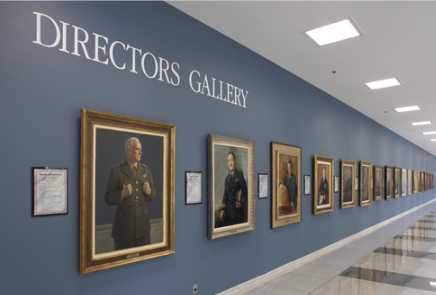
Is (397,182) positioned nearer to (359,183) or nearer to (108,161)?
(359,183)

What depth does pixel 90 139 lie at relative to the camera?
269 centimetres

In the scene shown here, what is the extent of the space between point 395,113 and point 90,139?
9.19 m

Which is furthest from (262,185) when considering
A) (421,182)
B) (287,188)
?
(421,182)

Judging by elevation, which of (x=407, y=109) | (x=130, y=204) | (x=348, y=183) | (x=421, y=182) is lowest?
(x=421, y=182)

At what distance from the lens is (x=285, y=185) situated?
547 cm

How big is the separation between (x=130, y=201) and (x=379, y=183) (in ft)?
32.0

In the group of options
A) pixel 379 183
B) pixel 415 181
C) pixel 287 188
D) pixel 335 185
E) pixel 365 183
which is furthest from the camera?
pixel 415 181

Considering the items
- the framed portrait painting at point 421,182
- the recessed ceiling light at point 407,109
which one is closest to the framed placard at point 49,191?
the recessed ceiling light at point 407,109

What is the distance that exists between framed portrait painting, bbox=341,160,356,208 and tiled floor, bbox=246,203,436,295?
3.32 ft

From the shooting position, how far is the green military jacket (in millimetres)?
2865

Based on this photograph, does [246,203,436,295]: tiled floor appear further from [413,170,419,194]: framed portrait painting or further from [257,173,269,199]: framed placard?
[413,170,419,194]: framed portrait painting

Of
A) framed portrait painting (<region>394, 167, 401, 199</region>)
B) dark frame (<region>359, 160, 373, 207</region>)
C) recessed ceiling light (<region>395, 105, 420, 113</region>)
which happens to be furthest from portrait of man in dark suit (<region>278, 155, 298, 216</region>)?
framed portrait painting (<region>394, 167, 401, 199</region>)

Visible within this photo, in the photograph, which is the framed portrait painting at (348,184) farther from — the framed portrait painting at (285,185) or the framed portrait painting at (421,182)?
the framed portrait painting at (421,182)

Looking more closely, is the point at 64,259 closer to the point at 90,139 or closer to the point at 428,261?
the point at 90,139
